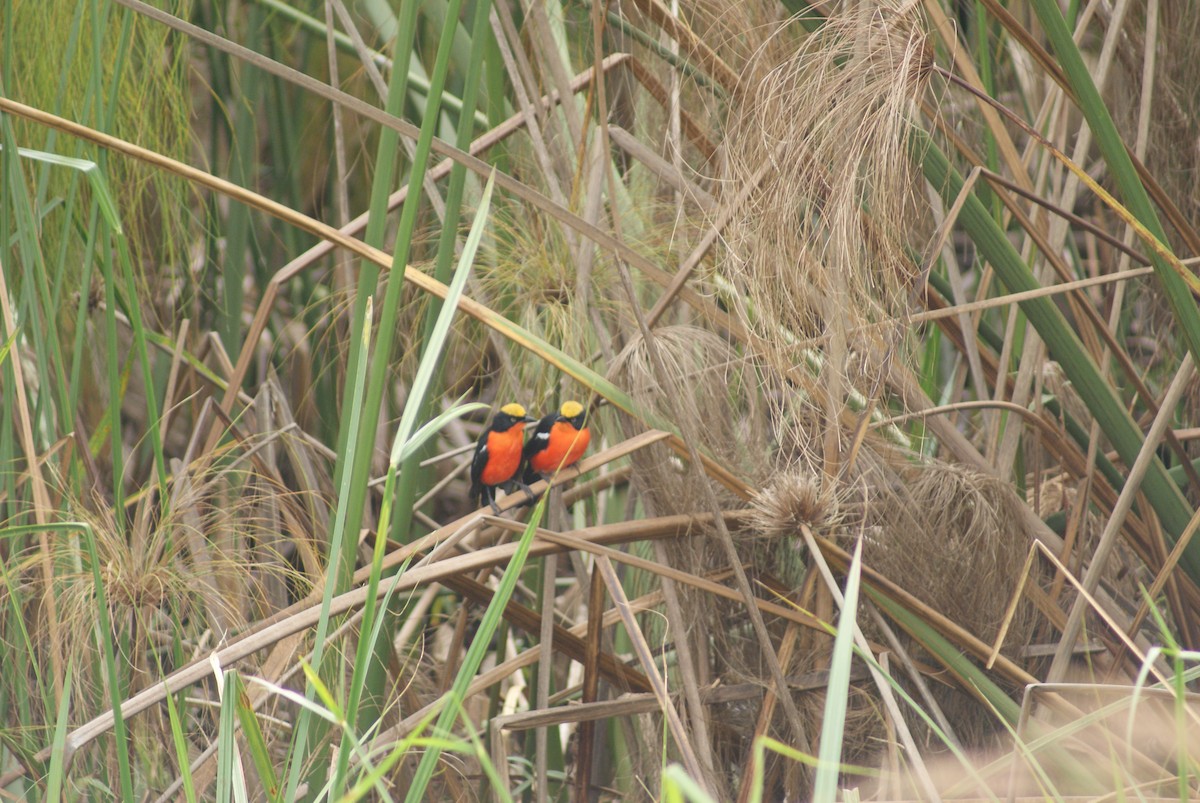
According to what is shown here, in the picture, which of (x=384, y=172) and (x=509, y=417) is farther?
(x=509, y=417)

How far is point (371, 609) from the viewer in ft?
3.25

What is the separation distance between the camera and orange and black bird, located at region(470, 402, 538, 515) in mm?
2387

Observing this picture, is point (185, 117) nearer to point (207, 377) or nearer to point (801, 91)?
point (207, 377)

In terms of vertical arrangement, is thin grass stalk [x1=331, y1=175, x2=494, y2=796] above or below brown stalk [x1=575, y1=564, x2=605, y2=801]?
above

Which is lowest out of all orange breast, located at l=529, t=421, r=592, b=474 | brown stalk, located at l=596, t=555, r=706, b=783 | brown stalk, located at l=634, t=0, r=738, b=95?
brown stalk, located at l=596, t=555, r=706, b=783

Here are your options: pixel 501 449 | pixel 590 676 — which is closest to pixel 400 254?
pixel 590 676

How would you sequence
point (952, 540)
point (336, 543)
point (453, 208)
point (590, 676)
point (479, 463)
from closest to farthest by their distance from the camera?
point (336, 543) → point (453, 208) → point (952, 540) → point (590, 676) → point (479, 463)

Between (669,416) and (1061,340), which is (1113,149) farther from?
(669,416)

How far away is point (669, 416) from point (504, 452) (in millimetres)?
583

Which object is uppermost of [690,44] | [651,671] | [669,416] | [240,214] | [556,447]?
[690,44]

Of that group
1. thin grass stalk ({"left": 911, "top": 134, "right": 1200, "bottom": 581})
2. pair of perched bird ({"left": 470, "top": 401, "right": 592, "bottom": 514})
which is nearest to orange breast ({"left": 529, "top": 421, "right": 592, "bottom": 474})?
pair of perched bird ({"left": 470, "top": 401, "right": 592, "bottom": 514})

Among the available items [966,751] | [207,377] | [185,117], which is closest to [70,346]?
[207,377]

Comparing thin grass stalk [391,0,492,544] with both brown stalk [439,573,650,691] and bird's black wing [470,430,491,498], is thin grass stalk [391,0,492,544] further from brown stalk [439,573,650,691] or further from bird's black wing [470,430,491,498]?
bird's black wing [470,430,491,498]

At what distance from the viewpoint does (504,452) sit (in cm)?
247
